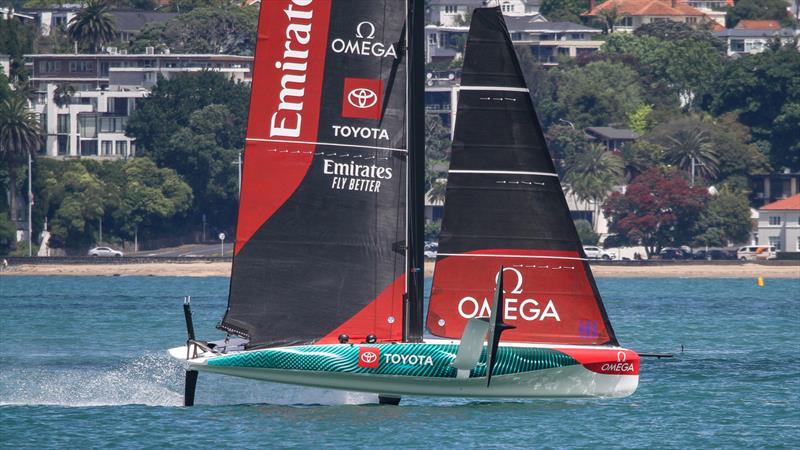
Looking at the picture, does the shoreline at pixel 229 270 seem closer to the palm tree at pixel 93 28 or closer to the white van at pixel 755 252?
the white van at pixel 755 252

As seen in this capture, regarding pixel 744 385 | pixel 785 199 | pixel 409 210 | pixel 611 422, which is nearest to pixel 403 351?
pixel 409 210

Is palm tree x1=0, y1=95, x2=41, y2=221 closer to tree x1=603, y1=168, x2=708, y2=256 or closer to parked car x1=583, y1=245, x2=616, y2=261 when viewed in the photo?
parked car x1=583, y1=245, x2=616, y2=261

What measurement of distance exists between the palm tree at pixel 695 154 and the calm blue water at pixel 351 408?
85234 mm

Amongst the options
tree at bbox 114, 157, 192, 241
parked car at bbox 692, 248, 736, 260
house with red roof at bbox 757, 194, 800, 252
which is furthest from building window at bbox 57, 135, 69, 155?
house with red roof at bbox 757, 194, 800, 252

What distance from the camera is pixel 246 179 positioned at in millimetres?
28156

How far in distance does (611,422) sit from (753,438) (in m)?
2.38

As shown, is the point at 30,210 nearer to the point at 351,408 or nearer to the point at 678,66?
the point at 678,66

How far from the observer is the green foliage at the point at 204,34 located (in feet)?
542

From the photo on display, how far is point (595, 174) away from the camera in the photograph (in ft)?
456

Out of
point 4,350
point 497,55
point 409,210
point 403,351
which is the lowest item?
point 4,350

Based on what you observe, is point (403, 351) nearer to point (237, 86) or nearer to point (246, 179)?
point (246, 179)

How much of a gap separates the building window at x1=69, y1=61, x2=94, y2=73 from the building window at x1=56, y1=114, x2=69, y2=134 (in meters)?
7.54

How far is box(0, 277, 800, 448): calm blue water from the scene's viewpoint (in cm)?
2798

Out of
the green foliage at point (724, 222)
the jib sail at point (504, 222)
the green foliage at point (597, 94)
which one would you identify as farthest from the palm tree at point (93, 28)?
the jib sail at point (504, 222)
